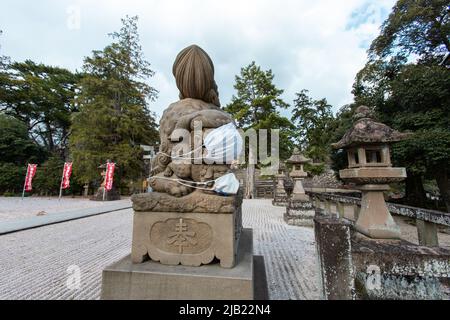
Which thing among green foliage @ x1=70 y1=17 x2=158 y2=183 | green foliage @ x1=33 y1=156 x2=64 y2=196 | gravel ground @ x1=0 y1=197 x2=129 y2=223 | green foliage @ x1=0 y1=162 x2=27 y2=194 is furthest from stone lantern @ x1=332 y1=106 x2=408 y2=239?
green foliage @ x1=0 y1=162 x2=27 y2=194

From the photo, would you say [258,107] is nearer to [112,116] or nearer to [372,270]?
[112,116]

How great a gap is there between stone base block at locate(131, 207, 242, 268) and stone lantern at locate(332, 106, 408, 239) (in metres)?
1.93

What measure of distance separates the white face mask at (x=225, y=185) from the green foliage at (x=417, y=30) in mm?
10934

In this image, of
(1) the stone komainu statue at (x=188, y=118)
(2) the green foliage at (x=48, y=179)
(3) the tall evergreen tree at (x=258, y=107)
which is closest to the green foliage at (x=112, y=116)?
(2) the green foliage at (x=48, y=179)

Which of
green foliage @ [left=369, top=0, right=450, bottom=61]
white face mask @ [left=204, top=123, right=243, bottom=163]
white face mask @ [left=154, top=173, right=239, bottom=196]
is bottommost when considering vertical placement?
white face mask @ [left=154, top=173, right=239, bottom=196]

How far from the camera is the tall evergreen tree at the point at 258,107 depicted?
1641 cm

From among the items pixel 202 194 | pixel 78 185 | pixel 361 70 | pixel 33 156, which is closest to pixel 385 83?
pixel 361 70

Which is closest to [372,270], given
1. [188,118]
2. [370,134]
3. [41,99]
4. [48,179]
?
[370,134]

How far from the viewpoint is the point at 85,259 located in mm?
3455

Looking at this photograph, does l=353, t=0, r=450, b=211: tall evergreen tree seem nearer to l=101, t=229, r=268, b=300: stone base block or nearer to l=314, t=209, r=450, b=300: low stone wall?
l=314, t=209, r=450, b=300: low stone wall

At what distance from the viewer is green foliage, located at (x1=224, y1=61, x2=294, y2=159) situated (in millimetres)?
16406
